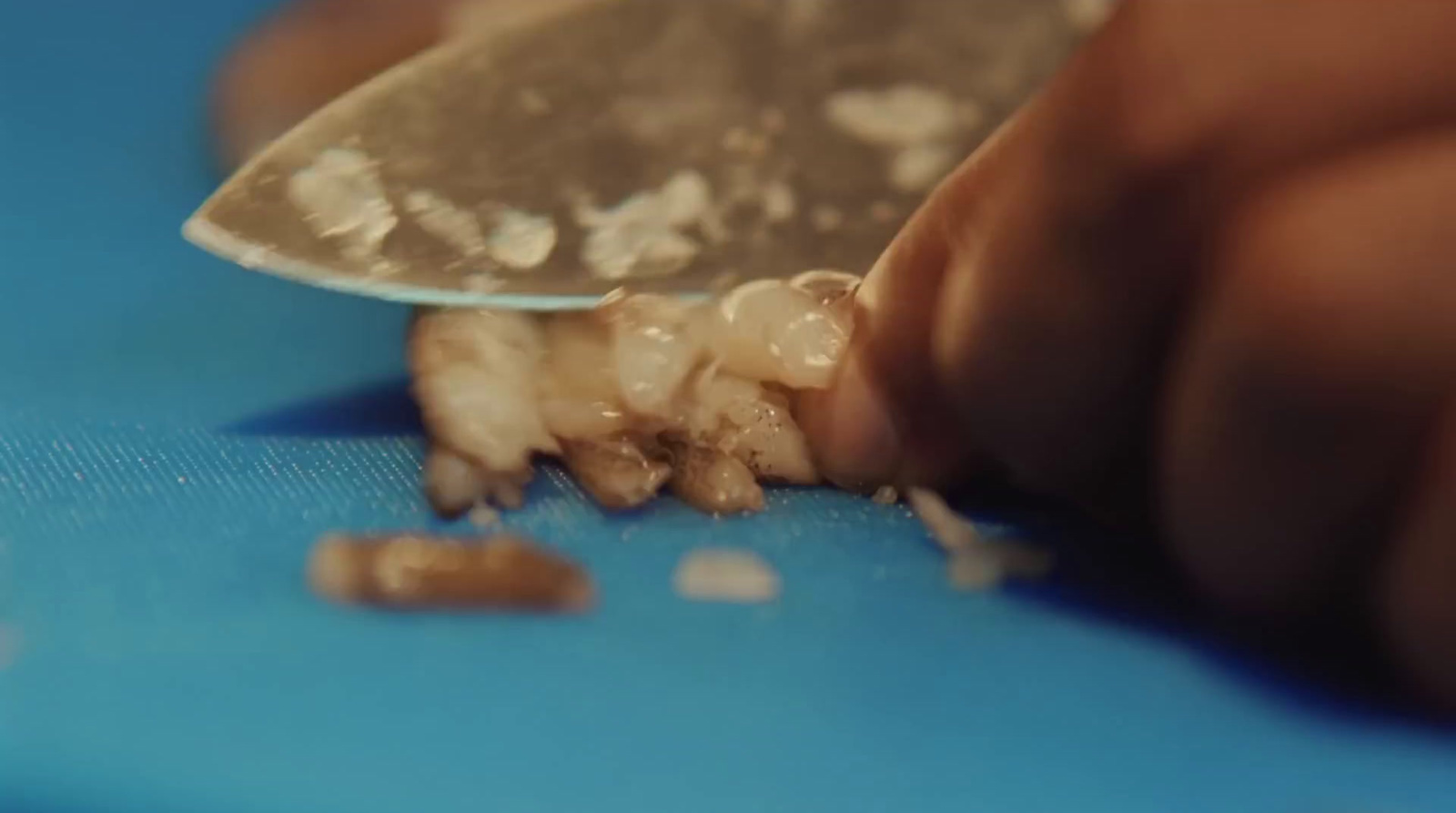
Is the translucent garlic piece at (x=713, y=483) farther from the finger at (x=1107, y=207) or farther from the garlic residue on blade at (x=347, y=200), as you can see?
the garlic residue on blade at (x=347, y=200)

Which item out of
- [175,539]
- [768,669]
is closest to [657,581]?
[768,669]

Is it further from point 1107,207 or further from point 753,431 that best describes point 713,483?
point 1107,207

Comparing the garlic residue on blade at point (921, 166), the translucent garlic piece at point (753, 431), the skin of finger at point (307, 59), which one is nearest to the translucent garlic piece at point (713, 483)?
the translucent garlic piece at point (753, 431)

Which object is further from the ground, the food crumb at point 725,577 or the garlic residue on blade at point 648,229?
the garlic residue on blade at point 648,229

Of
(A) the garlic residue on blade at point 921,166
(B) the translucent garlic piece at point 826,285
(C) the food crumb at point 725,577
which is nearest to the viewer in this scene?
(C) the food crumb at point 725,577

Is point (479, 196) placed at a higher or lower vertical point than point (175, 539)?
higher

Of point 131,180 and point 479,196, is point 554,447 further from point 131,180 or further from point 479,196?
point 131,180

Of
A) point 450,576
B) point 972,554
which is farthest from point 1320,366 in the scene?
point 450,576
